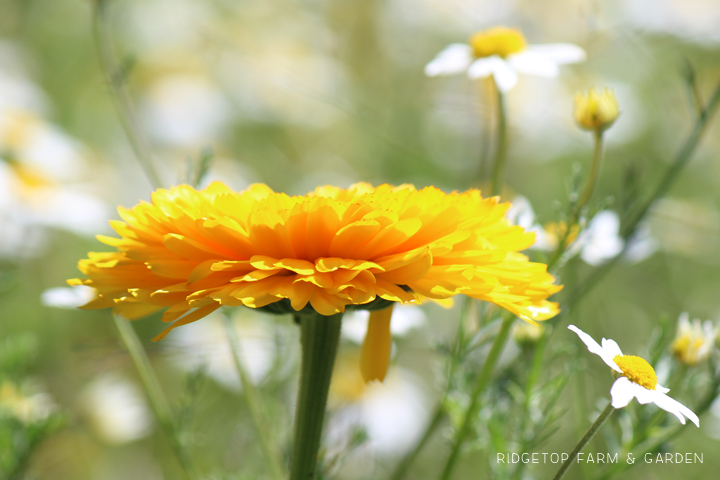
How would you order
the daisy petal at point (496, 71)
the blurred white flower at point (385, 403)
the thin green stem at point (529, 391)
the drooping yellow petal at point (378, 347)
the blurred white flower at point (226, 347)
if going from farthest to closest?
the blurred white flower at point (385, 403), the blurred white flower at point (226, 347), the daisy petal at point (496, 71), the thin green stem at point (529, 391), the drooping yellow petal at point (378, 347)

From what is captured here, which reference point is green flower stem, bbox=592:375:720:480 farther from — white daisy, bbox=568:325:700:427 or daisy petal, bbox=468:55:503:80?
daisy petal, bbox=468:55:503:80

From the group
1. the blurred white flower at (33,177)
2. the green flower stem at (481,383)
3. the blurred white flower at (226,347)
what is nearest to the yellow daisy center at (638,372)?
the green flower stem at (481,383)

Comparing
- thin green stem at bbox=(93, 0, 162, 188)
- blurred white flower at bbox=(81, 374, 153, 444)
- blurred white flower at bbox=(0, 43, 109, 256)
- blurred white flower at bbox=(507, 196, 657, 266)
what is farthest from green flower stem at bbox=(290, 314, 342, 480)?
blurred white flower at bbox=(0, 43, 109, 256)

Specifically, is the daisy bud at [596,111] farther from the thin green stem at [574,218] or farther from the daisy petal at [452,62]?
the daisy petal at [452,62]

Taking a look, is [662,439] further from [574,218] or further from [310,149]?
[310,149]

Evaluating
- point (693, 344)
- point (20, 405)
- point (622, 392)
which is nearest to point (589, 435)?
point (622, 392)

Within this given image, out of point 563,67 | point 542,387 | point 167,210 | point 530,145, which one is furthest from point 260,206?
point 563,67
